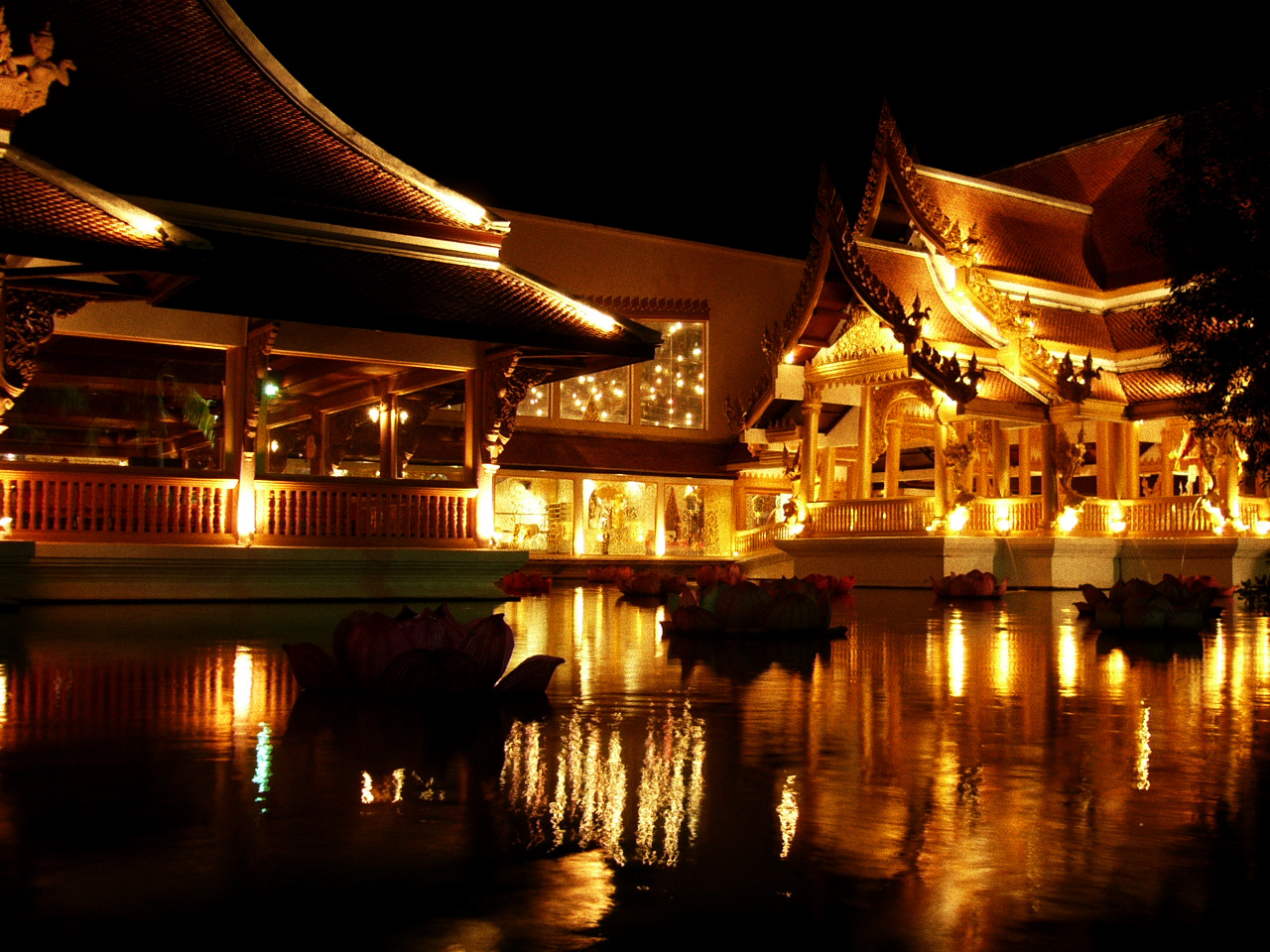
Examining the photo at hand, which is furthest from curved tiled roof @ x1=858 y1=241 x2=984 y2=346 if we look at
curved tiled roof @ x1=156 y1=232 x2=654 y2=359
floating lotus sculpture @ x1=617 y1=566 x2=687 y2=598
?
curved tiled roof @ x1=156 y1=232 x2=654 y2=359

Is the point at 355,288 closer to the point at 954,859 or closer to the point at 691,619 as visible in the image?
the point at 691,619

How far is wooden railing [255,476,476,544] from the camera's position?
566 inches

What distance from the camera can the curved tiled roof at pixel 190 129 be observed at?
46.2 ft

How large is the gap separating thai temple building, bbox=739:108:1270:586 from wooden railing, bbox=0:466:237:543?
436 inches

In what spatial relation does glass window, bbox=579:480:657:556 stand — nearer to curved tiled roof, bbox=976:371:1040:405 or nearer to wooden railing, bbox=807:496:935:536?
wooden railing, bbox=807:496:935:536

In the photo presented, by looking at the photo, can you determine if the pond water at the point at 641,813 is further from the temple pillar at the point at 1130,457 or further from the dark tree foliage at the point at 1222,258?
the temple pillar at the point at 1130,457

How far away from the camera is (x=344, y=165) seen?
622 inches

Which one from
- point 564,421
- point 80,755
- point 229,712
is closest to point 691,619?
point 229,712

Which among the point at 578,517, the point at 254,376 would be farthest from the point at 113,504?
the point at 578,517

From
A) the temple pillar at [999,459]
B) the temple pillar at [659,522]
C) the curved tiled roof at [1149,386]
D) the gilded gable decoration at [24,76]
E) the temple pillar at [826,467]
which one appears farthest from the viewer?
the temple pillar at [659,522]

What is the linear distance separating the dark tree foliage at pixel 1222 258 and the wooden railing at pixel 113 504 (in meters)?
9.42

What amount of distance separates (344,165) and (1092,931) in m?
14.8

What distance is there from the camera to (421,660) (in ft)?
16.5

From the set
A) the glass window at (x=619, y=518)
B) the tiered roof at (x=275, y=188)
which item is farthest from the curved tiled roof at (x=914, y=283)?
the glass window at (x=619, y=518)
